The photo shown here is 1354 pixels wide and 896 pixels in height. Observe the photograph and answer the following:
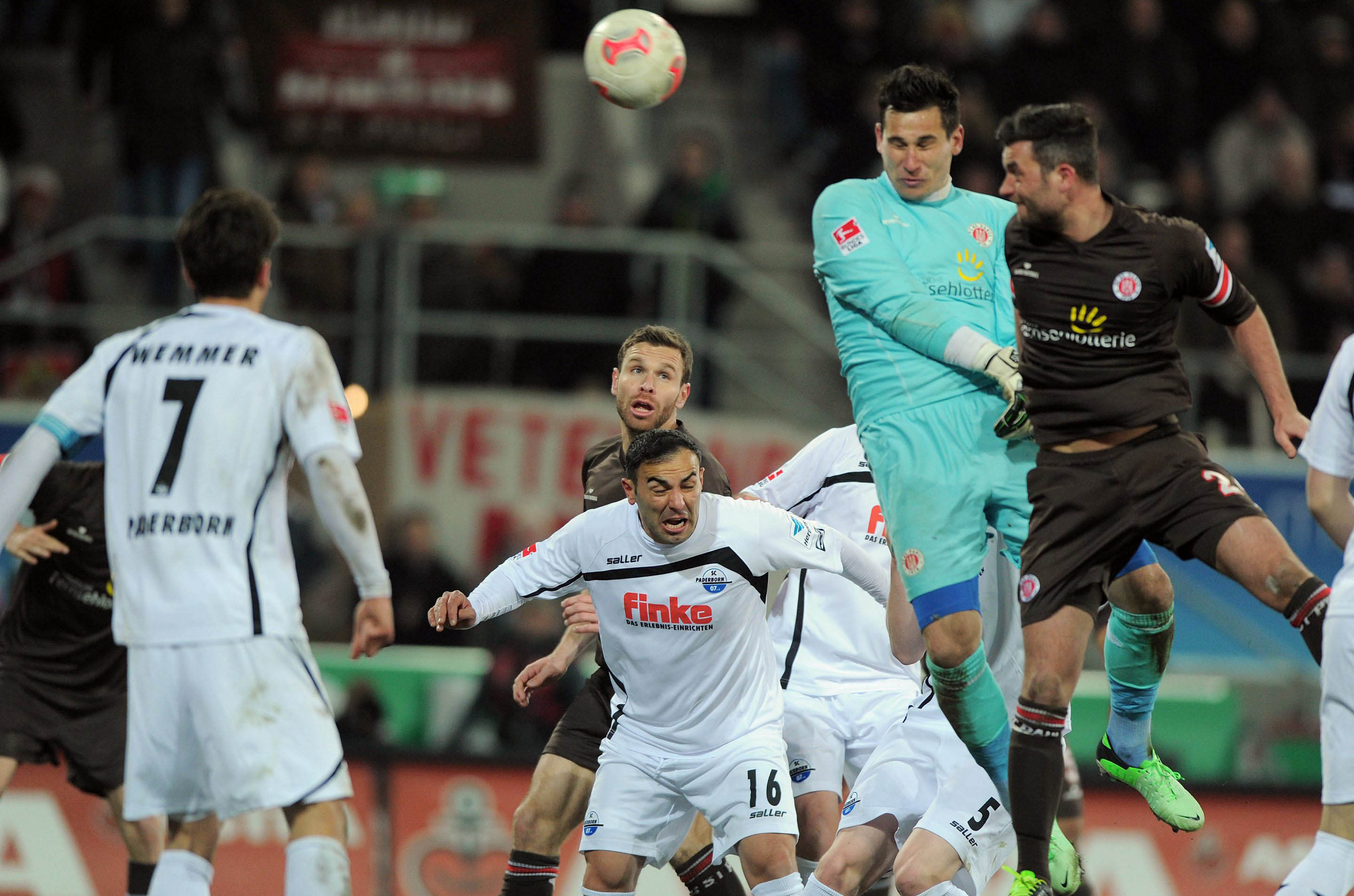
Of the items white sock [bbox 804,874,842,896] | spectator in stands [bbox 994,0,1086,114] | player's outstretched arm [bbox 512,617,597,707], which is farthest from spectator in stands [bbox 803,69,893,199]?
white sock [bbox 804,874,842,896]

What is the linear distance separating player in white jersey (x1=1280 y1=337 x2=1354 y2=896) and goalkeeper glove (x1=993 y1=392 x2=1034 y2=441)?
938 mm

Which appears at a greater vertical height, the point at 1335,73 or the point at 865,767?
the point at 1335,73

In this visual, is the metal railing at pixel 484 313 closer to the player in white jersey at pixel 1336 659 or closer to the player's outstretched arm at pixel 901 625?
the player's outstretched arm at pixel 901 625

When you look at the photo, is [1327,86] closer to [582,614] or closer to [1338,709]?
[582,614]

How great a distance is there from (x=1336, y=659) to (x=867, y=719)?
2.57 m

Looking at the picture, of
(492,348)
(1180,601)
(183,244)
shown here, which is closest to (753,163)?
(492,348)

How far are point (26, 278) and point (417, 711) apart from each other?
466cm

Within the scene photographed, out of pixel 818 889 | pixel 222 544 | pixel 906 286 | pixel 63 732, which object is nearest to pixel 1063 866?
pixel 818 889

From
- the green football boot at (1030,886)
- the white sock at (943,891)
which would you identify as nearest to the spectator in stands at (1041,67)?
the white sock at (943,891)

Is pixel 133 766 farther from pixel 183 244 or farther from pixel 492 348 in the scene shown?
pixel 492 348

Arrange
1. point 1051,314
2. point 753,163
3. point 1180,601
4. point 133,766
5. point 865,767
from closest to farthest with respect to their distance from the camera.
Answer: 1. point 133,766
2. point 1051,314
3. point 865,767
4. point 1180,601
5. point 753,163

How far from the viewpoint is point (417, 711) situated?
1121cm

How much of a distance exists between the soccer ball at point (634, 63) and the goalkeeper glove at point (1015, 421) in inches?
101

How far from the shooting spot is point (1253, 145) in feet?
48.2
